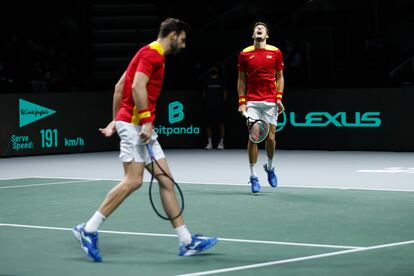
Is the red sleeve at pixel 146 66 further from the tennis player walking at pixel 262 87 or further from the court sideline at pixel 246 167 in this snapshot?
the court sideline at pixel 246 167

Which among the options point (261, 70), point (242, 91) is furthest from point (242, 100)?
point (261, 70)

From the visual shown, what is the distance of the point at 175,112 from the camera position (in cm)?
2352

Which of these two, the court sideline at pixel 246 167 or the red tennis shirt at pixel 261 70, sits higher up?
the red tennis shirt at pixel 261 70

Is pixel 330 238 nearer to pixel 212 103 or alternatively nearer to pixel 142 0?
pixel 212 103

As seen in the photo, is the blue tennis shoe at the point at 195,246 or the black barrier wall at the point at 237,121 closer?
the blue tennis shoe at the point at 195,246

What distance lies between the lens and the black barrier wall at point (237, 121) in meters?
21.3

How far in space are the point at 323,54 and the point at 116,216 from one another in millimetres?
15105

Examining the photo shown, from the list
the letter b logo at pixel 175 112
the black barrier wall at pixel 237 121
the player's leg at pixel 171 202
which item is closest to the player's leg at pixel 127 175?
the player's leg at pixel 171 202

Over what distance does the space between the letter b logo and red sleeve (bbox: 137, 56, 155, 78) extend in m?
15.0

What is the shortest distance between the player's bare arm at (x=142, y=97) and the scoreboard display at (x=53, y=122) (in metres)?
13.2

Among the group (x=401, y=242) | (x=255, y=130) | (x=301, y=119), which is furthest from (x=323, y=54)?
(x=401, y=242)

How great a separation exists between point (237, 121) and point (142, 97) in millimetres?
15172

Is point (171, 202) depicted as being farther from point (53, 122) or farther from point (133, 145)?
point (53, 122)

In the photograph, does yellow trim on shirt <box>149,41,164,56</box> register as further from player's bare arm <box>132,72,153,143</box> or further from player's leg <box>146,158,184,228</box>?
player's leg <box>146,158,184,228</box>
